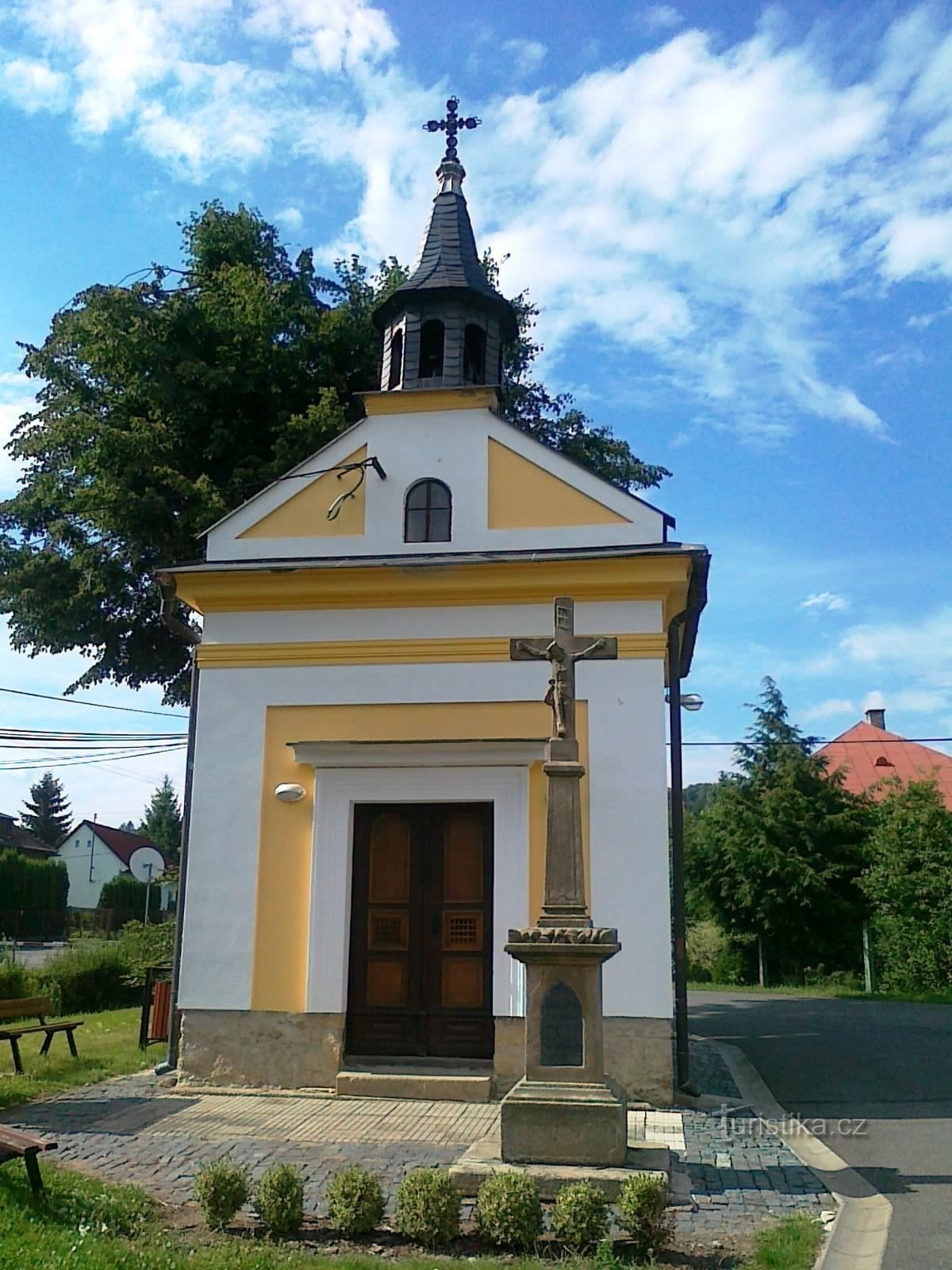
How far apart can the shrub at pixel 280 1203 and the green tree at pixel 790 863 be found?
26.0 m

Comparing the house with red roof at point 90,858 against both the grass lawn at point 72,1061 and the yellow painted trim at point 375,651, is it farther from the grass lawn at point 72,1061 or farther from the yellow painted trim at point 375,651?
the yellow painted trim at point 375,651

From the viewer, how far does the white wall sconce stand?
468 inches

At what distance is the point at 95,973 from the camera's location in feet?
63.1

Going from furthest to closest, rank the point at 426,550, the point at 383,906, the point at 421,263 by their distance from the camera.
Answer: the point at 421,263, the point at 426,550, the point at 383,906

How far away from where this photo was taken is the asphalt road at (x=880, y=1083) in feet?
22.7

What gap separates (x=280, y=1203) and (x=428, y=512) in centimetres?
794

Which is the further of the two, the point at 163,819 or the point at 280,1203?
A: the point at 163,819

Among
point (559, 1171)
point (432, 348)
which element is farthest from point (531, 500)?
point (559, 1171)

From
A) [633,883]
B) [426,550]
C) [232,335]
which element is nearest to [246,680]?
[426,550]

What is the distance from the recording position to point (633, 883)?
36.5 ft

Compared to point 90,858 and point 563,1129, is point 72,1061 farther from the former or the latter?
point 90,858

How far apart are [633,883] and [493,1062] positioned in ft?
7.05

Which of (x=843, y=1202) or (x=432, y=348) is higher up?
(x=432, y=348)

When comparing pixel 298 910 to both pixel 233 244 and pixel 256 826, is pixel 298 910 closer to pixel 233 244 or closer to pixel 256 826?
pixel 256 826
